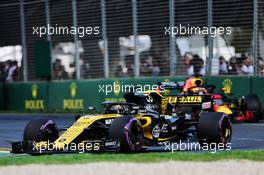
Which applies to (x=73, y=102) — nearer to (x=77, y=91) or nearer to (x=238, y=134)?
(x=77, y=91)

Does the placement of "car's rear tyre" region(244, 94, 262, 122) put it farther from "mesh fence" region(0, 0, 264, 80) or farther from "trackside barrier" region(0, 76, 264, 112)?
"mesh fence" region(0, 0, 264, 80)

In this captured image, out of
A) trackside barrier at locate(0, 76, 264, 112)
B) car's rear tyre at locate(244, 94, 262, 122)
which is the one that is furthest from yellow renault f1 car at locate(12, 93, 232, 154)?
trackside barrier at locate(0, 76, 264, 112)

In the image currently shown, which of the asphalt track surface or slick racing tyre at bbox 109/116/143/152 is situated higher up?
slick racing tyre at bbox 109/116/143/152

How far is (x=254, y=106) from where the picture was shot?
63.9ft

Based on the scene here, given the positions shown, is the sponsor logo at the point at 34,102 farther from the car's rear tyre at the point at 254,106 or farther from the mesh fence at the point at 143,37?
the car's rear tyre at the point at 254,106

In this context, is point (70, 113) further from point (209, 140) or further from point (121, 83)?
point (209, 140)

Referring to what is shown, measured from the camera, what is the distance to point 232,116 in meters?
19.1

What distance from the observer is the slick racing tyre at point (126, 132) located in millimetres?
11508

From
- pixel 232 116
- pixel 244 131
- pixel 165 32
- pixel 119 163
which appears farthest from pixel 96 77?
pixel 119 163

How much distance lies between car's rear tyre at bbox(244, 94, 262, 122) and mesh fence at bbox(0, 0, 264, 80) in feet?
8.62

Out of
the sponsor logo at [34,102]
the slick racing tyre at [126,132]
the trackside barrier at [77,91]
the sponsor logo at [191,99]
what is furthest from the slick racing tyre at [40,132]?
the sponsor logo at [34,102]

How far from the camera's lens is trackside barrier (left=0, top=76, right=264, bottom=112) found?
2233 cm

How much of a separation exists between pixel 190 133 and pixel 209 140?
129 centimetres

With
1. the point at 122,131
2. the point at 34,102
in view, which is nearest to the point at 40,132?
the point at 122,131
